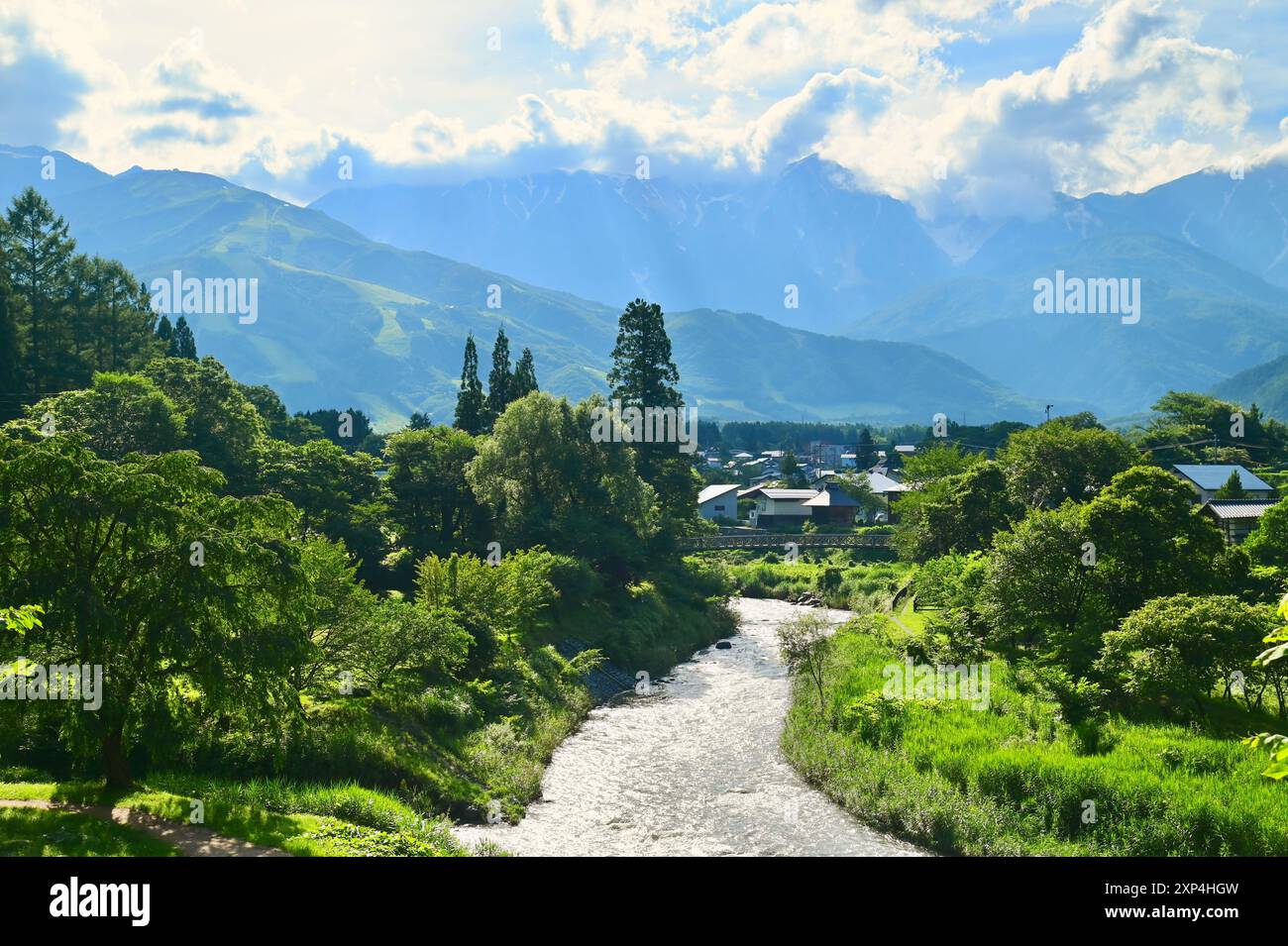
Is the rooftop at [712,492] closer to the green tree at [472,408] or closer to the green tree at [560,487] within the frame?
the green tree at [472,408]

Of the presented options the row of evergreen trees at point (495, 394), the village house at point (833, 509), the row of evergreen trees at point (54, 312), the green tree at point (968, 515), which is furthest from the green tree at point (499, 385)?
the village house at point (833, 509)

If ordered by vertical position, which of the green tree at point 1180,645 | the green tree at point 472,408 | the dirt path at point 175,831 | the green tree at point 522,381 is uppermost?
the green tree at point 522,381

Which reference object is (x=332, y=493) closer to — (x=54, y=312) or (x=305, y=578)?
(x=305, y=578)

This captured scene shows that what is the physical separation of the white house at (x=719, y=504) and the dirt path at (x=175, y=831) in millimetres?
109885

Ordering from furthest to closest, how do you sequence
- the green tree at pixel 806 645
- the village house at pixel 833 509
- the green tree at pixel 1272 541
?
the village house at pixel 833 509
the green tree at pixel 1272 541
the green tree at pixel 806 645

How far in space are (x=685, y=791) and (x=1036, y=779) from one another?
11.6 meters

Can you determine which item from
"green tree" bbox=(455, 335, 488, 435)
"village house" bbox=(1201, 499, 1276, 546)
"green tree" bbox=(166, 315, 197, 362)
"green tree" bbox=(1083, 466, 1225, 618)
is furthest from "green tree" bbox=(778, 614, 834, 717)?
"green tree" bbox=(166, 315, 197, 362)

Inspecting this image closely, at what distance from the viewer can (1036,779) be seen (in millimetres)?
28266

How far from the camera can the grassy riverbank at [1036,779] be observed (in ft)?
80.6

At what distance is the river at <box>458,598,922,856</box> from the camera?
27.9m

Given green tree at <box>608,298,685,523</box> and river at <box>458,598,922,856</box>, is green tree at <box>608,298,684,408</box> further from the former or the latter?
river at <box>458,598,922,856</box>

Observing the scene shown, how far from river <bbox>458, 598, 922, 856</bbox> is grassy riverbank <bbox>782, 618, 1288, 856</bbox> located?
1.39 metres

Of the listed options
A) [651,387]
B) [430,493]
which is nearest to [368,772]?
[430,493]

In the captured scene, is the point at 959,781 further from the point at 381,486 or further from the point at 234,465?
the point at 234,465
